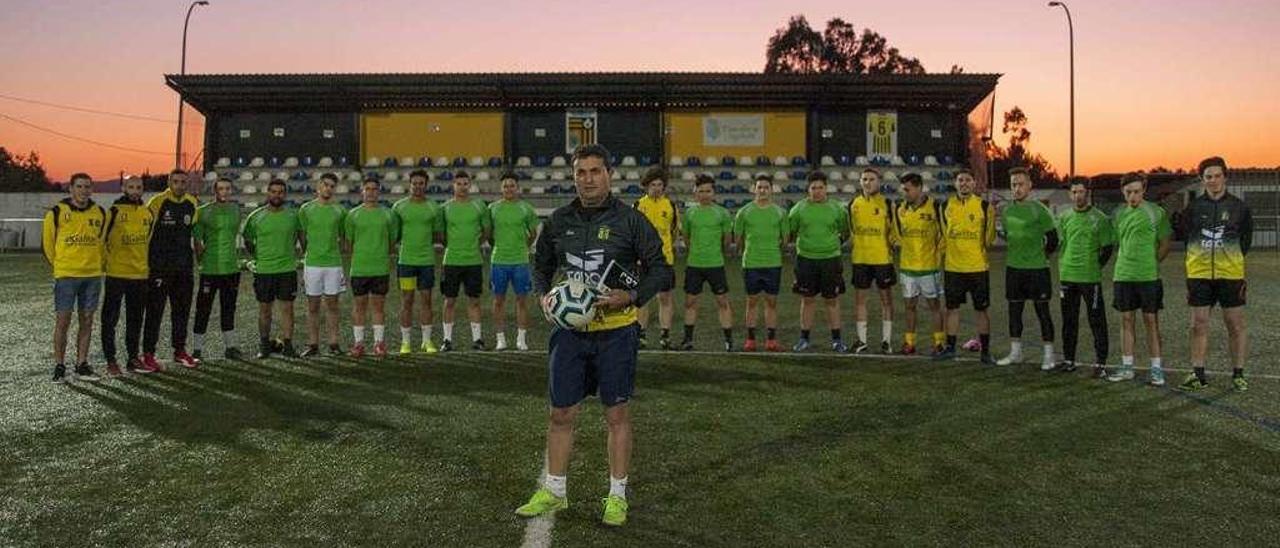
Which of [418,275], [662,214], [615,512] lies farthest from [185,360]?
[615,512]

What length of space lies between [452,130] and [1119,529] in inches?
1476

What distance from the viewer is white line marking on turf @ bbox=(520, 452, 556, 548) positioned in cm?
406

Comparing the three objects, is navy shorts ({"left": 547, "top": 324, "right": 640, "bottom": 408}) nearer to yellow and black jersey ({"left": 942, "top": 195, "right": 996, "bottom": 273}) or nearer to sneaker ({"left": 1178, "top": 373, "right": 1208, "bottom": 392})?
sneaker ({"left": 1178, "top": 373, "right": 1208, "bottom": 392})

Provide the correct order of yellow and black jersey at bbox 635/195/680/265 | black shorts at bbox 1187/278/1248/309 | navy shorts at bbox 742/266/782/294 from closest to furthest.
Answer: black shorts at bbox 1187/278/1248/309 < navy shorts at bbox 742/266/782/294 < yellow and black jersey at bbox 635/195/680/265

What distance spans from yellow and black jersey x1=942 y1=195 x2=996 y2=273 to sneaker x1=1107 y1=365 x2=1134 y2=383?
5.86ft

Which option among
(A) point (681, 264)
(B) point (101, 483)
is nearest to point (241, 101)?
(A) point (681, 264)

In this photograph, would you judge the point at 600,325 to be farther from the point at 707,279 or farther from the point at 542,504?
the point at 707,279

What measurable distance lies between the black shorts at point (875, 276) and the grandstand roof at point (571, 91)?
27.6m

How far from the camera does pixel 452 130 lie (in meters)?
39.2

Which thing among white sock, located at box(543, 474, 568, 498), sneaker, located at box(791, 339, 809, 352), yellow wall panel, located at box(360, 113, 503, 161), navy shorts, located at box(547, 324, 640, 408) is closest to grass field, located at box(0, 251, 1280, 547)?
white sock, located at box(543, 474, 568, 498)

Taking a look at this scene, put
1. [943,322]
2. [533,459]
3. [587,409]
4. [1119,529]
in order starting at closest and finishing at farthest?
[1119,529]
[533,459]
[587,409]
[943,322]

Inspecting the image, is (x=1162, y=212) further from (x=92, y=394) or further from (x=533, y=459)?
(x=92, y=394)

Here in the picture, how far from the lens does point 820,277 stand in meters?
10.4

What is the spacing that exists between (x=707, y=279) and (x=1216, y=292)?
5434 millimetres
